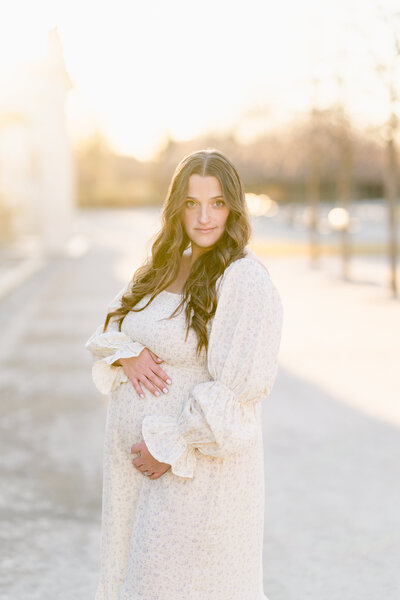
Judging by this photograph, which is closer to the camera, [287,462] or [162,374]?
[162,374]

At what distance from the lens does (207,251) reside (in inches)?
94.1

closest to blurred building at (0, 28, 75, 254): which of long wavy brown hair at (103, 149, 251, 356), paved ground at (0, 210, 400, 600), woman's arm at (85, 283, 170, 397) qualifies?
paved ground at (0, 210, 400, 600)

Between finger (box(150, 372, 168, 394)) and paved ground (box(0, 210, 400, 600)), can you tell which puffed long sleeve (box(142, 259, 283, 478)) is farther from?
paved ground (box(0, 210, 400, 600))

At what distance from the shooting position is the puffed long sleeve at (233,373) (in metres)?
2.14

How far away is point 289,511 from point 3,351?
17.8 feet

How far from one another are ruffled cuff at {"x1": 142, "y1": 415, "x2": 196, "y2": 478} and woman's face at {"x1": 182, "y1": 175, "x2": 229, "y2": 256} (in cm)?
55

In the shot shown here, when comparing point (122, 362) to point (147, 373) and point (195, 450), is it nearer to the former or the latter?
point (147, 373)

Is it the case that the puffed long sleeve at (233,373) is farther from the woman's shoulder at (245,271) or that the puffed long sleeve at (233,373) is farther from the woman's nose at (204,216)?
the woman's nose at (204,216)

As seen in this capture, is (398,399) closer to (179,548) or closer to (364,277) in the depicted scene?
(179,548)

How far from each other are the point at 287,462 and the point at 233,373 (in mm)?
2948

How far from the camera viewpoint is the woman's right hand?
2.34m

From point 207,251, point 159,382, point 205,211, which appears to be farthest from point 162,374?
point 205,211

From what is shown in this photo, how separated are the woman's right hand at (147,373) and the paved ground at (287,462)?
4.49ft

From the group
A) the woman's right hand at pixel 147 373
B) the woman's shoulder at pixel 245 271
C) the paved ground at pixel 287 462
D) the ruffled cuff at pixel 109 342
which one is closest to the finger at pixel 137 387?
the woman's right hand at pixel 147 373
